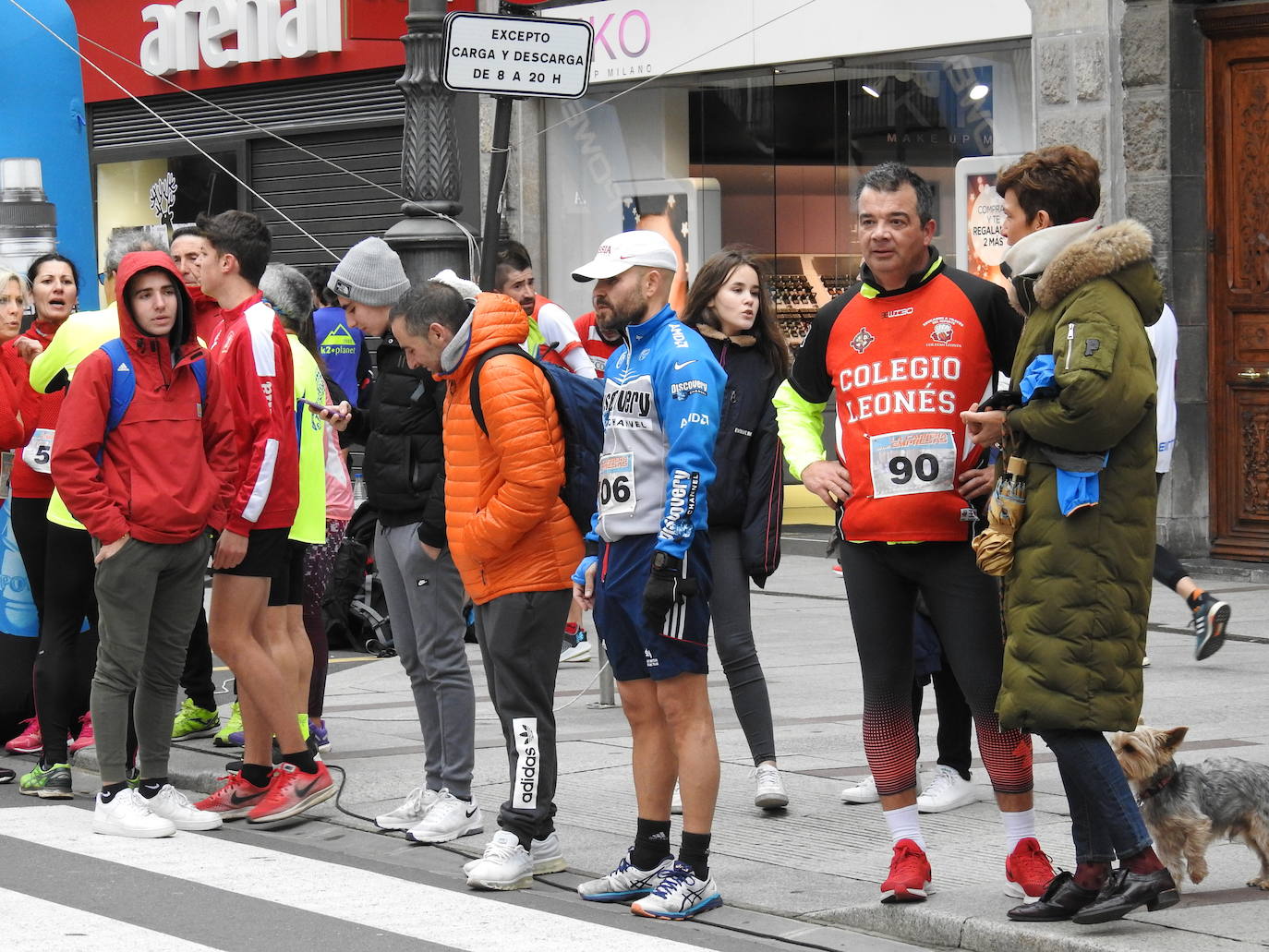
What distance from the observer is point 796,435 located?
229 inches

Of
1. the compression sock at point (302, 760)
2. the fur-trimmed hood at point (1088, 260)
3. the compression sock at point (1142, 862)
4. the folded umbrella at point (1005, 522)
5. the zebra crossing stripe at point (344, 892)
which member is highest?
the fur-trimmed hood at point (1088, 260)

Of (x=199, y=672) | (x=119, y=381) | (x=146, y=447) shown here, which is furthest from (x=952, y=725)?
(x=199, y=672)

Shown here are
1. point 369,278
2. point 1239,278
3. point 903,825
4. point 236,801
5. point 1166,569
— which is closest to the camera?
point 903,825

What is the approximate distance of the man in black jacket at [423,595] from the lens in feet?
22.1

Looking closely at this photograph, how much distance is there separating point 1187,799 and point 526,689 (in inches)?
79.6

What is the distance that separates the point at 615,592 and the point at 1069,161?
69.5 inches

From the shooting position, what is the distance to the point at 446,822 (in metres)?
6.68

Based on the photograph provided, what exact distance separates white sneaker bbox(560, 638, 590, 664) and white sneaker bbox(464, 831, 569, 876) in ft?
13.5

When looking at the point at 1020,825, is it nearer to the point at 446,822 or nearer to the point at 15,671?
the point at 446,822

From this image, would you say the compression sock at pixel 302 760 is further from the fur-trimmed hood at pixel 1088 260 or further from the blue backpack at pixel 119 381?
the fur-trimmed hood at pixel 1088 260


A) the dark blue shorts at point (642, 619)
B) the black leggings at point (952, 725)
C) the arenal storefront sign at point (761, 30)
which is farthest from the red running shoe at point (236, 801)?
the arenal storefront sign at point (761, 30)

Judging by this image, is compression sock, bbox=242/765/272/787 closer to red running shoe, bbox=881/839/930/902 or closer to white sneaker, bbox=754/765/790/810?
white sneaker, bbox=754/765/790/810

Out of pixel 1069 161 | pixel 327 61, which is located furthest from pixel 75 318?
pixel 327 61

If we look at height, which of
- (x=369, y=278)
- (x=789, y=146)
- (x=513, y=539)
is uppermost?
(x=789, y=146)
